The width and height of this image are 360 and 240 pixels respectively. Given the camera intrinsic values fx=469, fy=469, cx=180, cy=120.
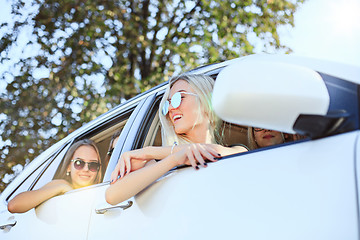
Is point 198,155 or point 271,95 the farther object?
point 198,155

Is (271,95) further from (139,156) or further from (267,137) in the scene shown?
(267,137)

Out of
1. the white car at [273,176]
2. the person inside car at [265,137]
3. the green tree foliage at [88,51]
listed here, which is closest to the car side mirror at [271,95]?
the white car at [273,176]

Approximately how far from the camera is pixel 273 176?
1.40 metres

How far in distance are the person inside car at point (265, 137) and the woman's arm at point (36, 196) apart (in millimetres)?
1105

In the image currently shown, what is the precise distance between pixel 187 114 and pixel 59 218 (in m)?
0.87

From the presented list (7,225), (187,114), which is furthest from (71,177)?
(187,114)

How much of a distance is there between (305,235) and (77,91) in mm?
10037

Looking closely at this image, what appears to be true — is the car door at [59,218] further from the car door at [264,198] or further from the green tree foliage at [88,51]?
the green tree foliage at [88,51]

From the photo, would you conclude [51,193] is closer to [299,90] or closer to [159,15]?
[299,90]

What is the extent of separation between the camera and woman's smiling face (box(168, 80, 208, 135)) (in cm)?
229

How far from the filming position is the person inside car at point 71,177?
271cm

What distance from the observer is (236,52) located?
10.9 metres

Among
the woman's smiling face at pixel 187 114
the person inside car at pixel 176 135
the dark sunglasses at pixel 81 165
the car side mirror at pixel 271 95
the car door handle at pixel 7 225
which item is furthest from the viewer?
the dark sunglasses at pixel 81 165

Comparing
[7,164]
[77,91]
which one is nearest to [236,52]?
[77,91]
